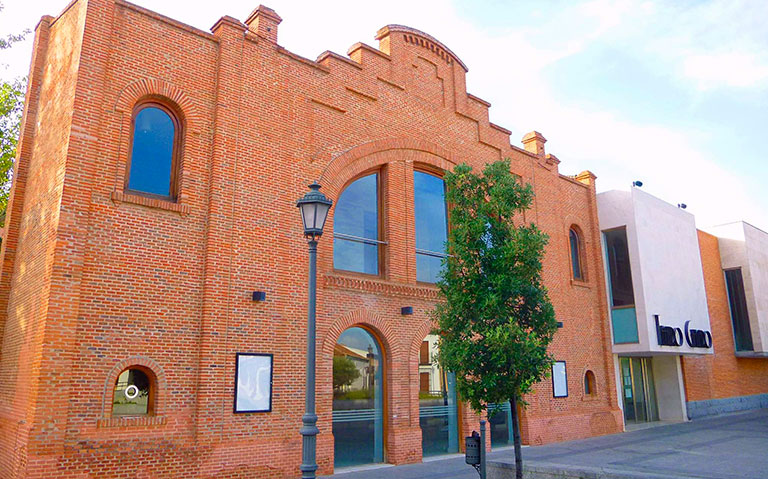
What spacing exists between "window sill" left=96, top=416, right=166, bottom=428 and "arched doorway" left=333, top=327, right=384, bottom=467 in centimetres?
390

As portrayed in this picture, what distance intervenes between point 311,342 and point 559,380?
Answer: 12.7 m

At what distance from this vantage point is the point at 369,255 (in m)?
14.1

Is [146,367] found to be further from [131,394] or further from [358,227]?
[358,227]

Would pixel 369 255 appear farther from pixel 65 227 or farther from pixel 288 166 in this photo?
pixel 65 227

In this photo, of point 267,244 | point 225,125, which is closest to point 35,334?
point 267,244

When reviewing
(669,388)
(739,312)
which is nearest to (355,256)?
(669,388)

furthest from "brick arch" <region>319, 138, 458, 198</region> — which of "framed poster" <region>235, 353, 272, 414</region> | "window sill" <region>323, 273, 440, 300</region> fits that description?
"framed poster" <region>235, 353, 272, 414</region>

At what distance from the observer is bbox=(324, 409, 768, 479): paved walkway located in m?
11.4

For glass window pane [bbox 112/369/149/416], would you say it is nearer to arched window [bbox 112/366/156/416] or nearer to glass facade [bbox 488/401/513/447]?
arched window [bbox 112/366/156/416]

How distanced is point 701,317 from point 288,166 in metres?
18.2

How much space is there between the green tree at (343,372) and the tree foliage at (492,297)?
9.80 ft

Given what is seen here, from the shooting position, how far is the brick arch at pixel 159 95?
1060 centimetres

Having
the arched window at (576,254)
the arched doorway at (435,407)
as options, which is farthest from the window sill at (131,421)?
the arched window at (576,254)

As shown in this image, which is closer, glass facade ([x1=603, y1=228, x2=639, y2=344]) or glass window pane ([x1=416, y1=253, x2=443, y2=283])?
glass window pane ([x1=416, y1=253, x2=443, y2=283])
